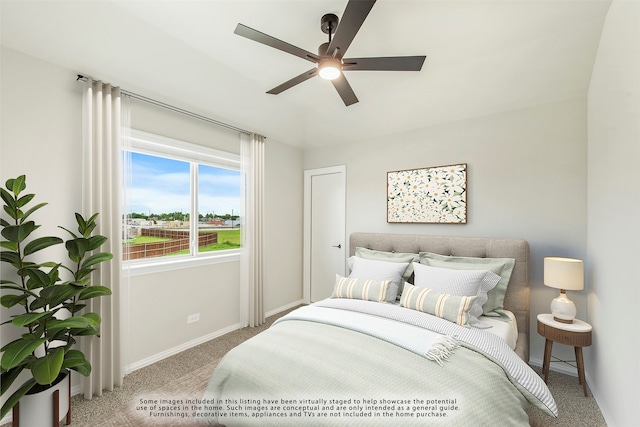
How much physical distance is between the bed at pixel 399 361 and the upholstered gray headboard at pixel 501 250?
12mm

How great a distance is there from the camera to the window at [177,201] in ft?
8.71

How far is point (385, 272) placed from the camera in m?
2.71

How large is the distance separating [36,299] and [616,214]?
364cm

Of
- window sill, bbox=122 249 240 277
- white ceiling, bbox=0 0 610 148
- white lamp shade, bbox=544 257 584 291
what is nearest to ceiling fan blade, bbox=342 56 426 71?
white ceiling, bbox=0 0 610 148

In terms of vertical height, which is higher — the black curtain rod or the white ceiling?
the white ceiling

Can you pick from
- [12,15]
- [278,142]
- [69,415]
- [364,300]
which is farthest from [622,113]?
[69,415]

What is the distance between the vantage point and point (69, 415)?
6.12 ft

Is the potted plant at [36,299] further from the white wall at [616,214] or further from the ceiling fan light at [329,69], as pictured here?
the white wall at [616,214]

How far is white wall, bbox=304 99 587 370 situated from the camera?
2.49 metres

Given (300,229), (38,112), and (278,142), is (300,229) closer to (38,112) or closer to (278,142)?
(278,142)

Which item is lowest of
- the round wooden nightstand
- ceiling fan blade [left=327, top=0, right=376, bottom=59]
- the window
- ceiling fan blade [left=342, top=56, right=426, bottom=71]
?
the round wooden nightstand

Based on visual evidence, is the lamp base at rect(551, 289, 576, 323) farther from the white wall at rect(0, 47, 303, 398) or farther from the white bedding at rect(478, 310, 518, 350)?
the white wall at rect(0, 47, 303, 398)

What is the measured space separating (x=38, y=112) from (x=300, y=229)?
3.07 metres

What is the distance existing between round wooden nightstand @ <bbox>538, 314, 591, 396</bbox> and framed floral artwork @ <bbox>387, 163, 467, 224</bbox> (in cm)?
113
